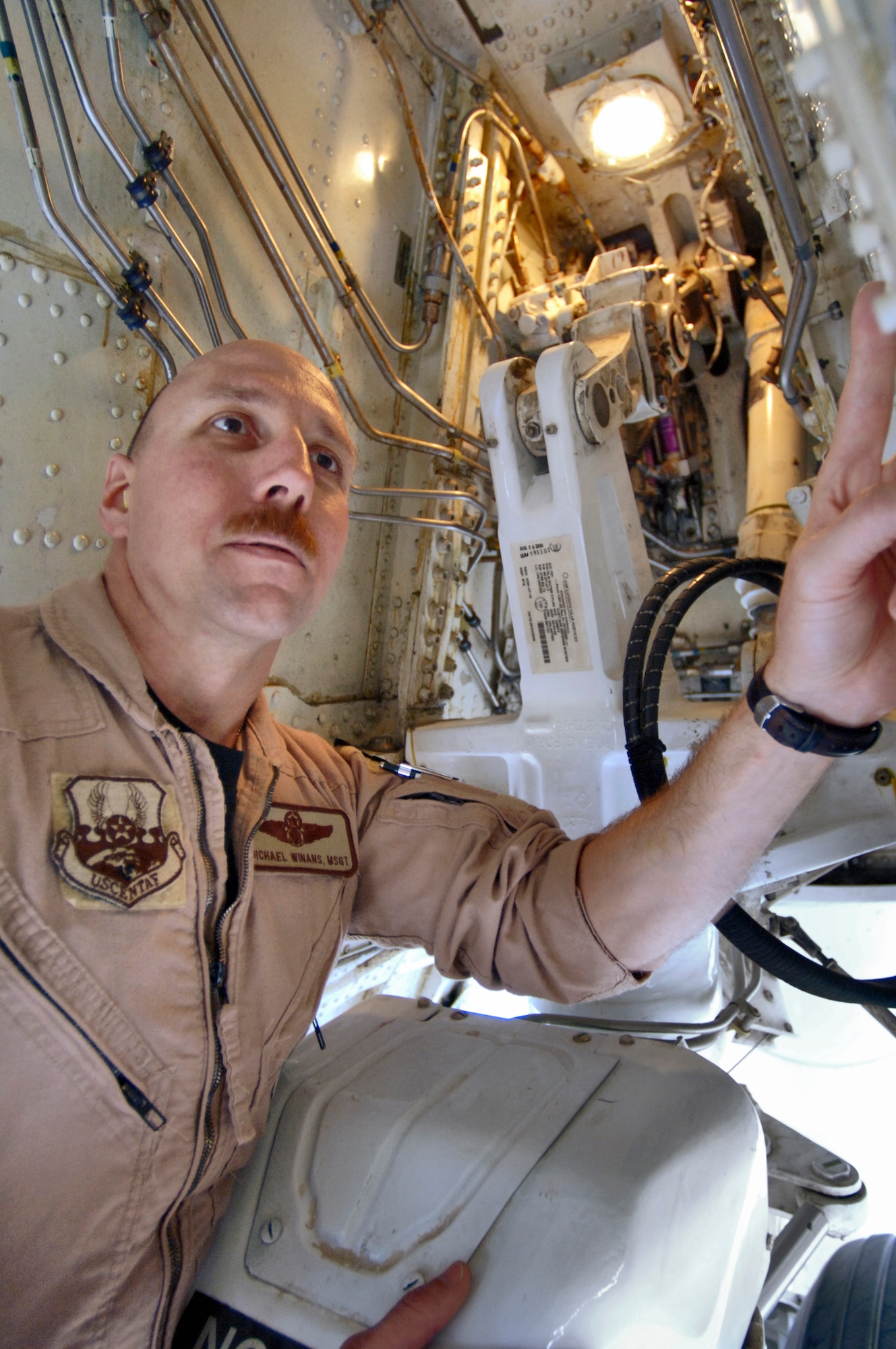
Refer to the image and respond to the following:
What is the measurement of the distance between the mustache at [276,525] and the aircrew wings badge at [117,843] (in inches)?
15.9

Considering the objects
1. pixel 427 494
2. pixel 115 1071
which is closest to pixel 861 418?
pixel 115 1071

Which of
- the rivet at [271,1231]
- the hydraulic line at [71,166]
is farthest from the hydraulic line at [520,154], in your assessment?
the rivet at [271,1231]

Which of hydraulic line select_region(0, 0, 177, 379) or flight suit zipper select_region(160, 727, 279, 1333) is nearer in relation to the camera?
flight suit zipper select_region(160, 727, 279, 1333)

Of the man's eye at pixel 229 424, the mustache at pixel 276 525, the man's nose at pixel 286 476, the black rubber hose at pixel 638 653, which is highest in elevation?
the man's eye at pixel 229 424

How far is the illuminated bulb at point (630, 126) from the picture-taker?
257 cm

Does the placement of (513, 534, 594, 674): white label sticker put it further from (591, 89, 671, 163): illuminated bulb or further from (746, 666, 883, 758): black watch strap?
(591, 89, 671, 163): illuminated bulb

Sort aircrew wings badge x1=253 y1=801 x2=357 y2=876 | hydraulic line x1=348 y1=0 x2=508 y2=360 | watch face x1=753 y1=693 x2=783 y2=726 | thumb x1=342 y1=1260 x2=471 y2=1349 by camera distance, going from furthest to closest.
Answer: hydraulic line x1=348 y1=0 x2=508 y2=360 < aircrew wings badge x1=253 y1=801 x2=357 y2=876 < watch face x1=753 y1=693 x2=783 y2=726 < thumb x1=342 y1=1260 x2=471 y2=1349

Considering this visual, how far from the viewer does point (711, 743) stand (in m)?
1.03

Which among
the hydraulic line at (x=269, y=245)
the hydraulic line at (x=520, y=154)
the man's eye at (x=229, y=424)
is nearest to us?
the man's eye at (x=229, y=424)

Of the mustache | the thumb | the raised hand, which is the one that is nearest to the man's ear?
the mustache

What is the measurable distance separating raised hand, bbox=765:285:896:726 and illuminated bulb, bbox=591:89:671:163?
255cm

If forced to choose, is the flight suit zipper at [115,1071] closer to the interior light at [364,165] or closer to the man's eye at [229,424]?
the man's eye at [229,424]

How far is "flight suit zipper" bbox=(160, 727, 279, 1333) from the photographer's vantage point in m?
0.92

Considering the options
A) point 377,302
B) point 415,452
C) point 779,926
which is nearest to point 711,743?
point 779,926
